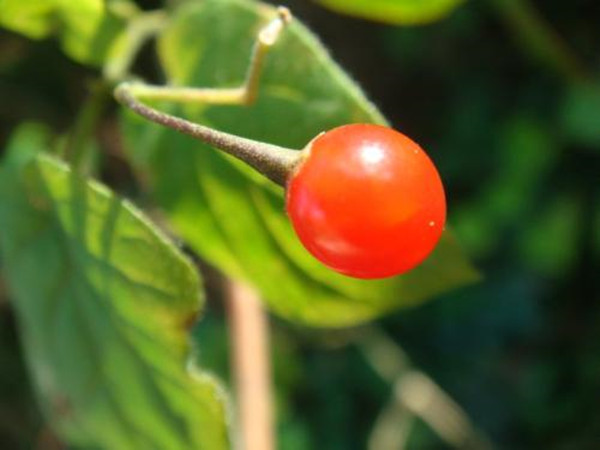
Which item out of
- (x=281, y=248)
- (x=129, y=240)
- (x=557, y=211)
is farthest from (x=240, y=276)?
(x=557, y=211)

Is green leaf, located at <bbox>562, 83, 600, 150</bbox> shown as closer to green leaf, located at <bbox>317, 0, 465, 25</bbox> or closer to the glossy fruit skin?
green leaf, located at <bbox>317, 0, 465, 25</bbox>

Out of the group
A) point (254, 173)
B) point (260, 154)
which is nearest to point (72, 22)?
point (254, 173)

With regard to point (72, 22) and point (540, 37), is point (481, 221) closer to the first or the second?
point (540, 37)

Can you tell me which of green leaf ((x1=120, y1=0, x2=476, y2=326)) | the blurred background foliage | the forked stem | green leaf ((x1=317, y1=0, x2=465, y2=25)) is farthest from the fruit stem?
the blurred background foliage

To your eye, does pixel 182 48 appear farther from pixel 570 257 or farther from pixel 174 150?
pixel 570 257

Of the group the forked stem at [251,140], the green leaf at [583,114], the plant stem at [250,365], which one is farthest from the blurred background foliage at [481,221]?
the forked stem at [251,140]

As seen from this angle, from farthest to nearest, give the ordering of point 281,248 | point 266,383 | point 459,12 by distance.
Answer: point 459,12, point 266,383, point 281,248

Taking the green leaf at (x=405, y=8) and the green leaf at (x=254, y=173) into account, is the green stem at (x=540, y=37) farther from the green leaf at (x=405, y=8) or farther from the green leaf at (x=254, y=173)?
the green leaf at (x=254, y=173)

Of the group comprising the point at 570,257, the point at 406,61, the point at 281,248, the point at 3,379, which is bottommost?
the point at 3,379
